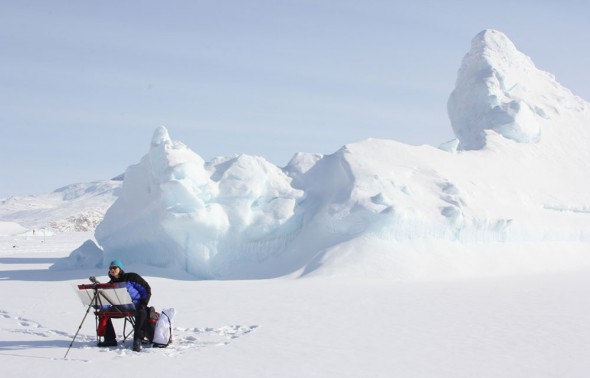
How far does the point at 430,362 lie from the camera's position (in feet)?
26.0

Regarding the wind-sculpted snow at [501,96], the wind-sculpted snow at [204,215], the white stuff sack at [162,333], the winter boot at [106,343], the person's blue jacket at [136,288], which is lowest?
the winter boot at [106,343]

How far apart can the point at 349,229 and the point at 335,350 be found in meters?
9.73

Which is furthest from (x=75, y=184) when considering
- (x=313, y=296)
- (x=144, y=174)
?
(x=313, y=296)

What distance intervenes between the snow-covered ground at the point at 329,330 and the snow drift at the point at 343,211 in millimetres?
1852

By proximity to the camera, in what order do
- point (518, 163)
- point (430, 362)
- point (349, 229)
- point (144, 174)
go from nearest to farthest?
point (430, 362) → point (349, 229) → point (144, 174) → point (518, 163)

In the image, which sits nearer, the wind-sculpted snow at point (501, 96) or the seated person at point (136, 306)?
the seated person at point (136, 306)

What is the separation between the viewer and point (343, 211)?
1830cm

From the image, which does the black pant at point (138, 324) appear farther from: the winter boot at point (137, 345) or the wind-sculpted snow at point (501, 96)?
the wind-sculpted snow at point (501, 96)

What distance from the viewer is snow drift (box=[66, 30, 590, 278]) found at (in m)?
18.0

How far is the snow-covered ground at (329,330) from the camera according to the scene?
7.67 metres

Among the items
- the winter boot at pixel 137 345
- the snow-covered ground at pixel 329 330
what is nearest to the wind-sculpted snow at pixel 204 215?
the snow-covered ground at pixel 329 330

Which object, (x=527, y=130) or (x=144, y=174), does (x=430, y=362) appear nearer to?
(x=144, y=174)

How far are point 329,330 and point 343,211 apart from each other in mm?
8480

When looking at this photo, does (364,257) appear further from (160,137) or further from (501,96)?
(501,96)
